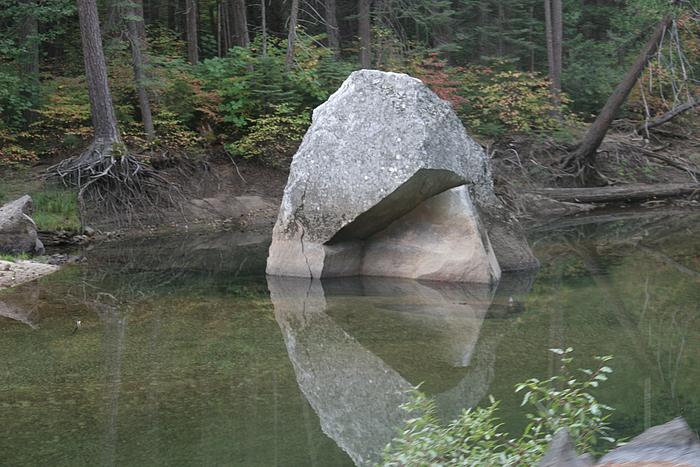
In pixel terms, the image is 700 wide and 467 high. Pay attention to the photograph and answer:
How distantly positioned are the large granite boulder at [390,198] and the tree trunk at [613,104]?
21.8ft

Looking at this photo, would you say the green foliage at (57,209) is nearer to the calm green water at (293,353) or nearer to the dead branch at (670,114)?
the calm green water at (293,353)

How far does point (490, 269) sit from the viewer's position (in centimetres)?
1166

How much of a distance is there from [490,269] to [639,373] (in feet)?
14.7

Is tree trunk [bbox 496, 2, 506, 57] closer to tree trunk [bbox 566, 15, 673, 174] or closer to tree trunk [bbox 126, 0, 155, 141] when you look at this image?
tree trunk [bbox 566, 15, 673, 174]

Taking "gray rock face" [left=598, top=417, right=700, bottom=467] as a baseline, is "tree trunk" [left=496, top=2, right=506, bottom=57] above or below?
above

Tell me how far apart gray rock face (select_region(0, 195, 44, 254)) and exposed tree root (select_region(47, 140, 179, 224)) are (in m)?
2.14

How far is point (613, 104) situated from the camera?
19016mm

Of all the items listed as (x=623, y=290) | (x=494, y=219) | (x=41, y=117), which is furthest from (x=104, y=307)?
(x=41, y=117)

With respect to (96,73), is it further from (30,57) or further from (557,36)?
(557,36)

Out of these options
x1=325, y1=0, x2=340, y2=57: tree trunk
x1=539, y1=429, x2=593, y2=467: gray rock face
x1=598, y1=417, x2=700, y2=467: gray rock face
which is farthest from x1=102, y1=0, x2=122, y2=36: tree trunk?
x1=598, y1=417, x2=700, y2=467: gray rock face

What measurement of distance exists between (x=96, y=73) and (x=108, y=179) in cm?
216

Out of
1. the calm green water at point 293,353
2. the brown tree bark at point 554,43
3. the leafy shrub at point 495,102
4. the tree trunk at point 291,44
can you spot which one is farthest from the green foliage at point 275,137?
the brown tree bark at point 554,43

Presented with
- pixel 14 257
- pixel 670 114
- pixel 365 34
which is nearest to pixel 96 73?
pixel 14 257

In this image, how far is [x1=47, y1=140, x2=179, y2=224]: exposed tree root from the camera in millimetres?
16578
